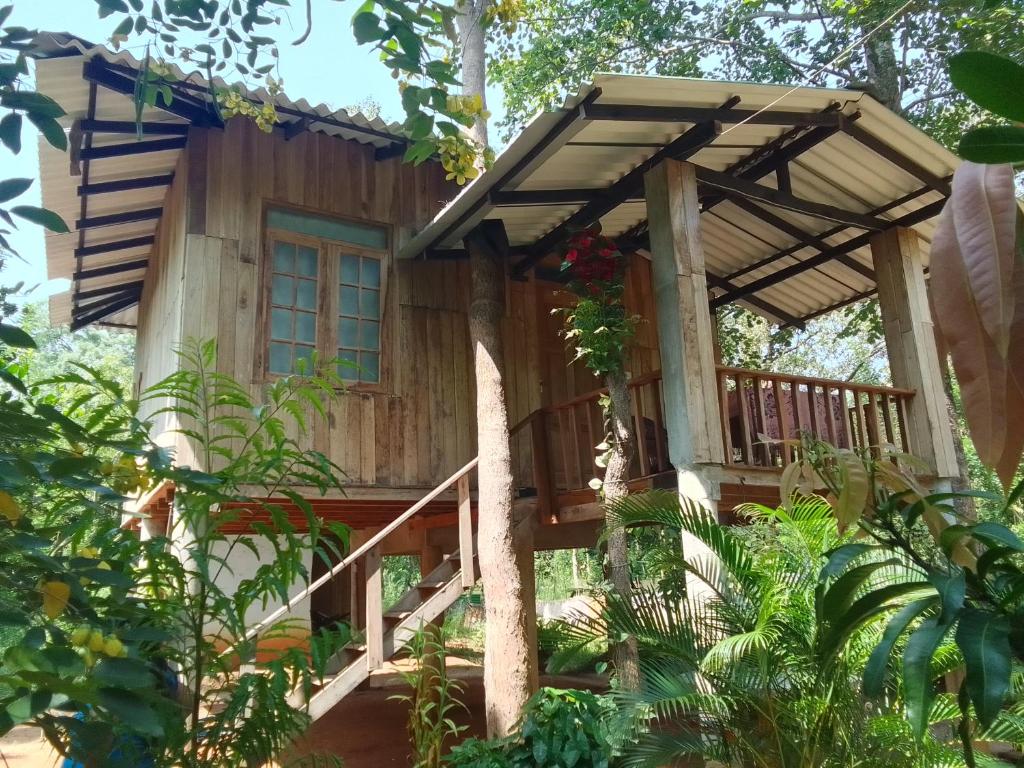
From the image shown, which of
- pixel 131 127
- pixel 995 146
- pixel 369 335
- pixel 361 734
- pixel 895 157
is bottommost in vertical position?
pixel 361 734

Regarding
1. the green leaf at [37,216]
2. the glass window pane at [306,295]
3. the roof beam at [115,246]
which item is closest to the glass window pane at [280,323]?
the glass window pane at [306,295]

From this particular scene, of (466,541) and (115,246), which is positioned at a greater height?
(115,246)

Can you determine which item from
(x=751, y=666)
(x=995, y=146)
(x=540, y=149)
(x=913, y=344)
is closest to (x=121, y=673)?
(x=995, y=146)

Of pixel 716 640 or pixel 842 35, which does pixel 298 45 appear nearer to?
pixel 716 640

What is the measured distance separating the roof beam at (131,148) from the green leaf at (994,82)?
24.7ft

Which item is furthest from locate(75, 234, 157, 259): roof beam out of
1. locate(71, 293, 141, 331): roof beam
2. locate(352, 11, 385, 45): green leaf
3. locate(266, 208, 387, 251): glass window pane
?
locate(352, 11, 385, 45): green leaf

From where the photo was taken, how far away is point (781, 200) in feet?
22.7

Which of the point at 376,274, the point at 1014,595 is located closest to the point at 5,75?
the point at 1014,595

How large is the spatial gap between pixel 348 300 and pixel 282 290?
632 mm

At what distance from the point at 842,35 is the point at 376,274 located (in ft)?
31.9

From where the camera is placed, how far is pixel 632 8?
43.6 feet

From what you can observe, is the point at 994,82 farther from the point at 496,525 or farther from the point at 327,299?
the point at 327,299

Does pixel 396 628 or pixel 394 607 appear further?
pixel 394 607

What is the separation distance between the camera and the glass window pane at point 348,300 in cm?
780
